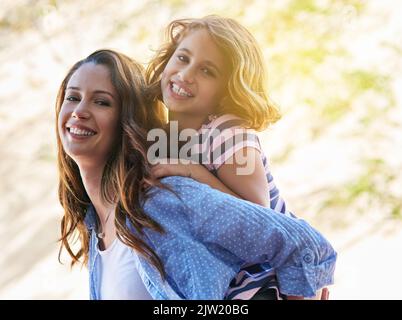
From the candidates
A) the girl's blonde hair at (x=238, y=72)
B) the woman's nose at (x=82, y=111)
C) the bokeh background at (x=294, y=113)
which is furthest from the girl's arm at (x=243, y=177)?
the bokeh background at (x=294, y=113)

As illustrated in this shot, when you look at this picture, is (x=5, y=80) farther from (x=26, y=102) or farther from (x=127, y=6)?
(x=127, y=6)

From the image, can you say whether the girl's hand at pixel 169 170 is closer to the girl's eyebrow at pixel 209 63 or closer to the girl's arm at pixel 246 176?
the girl's arm at pixel 246 176

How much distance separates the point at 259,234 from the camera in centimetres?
115

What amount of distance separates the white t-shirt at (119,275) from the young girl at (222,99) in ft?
0.70

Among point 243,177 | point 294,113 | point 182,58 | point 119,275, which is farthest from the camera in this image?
point 294,113

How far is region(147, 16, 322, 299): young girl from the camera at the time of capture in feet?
4.57

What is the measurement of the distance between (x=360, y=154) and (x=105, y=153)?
2.59 metres

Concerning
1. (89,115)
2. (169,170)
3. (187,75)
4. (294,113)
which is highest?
(294,113)

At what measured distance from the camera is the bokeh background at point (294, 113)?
3.69 m

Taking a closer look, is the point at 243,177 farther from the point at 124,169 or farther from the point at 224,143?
the point at 124,169

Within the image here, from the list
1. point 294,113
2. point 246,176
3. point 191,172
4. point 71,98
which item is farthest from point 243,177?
point 294,113

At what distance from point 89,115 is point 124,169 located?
0.13 meters

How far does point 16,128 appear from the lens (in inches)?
149
